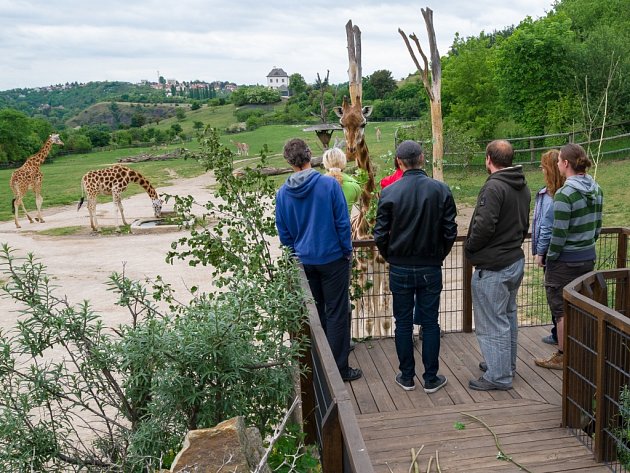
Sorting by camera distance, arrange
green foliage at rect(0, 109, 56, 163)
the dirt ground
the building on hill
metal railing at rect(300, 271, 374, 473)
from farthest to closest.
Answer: the building on hill → green foliage at rect(0, 109, 56, 163) → the dirt ground → metal railing at rect(300, 271, 374, 473)

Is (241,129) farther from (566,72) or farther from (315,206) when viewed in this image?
(315,206)

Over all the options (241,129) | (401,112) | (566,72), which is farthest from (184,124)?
(566,72)

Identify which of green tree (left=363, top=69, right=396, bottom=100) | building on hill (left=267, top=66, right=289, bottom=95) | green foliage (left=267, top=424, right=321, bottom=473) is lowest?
green foliage (left=267, top=424, right=321, bottom=473)

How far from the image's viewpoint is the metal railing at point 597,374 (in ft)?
11.9

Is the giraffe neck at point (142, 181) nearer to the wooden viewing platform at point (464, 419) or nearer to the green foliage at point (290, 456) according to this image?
the wooden viewing platform at point (464, 419)

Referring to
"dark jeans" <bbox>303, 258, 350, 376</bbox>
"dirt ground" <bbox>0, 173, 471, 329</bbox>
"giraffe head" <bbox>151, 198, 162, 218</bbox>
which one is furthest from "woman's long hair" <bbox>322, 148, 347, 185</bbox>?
"giraffe head" <bbox>151, 198, 162, 218</bbox>

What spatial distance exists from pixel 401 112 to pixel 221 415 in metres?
65.8

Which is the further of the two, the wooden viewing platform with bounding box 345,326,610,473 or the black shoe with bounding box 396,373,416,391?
the black shoe with bounding box 396,373,416,391

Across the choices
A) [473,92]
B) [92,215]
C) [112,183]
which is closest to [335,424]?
[92,215]

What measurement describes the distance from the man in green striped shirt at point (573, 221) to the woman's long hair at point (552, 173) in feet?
0.86

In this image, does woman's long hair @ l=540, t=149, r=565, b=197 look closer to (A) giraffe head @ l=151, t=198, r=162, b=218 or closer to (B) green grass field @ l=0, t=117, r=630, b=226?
(B) green grass field @ l=0, t=117, r=630, b=226

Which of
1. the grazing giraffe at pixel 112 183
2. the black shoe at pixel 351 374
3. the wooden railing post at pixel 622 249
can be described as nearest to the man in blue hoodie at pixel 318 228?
the black shoe at pixel 351 374

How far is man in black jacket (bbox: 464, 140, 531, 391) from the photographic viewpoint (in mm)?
4535

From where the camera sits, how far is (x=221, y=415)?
113 inches
